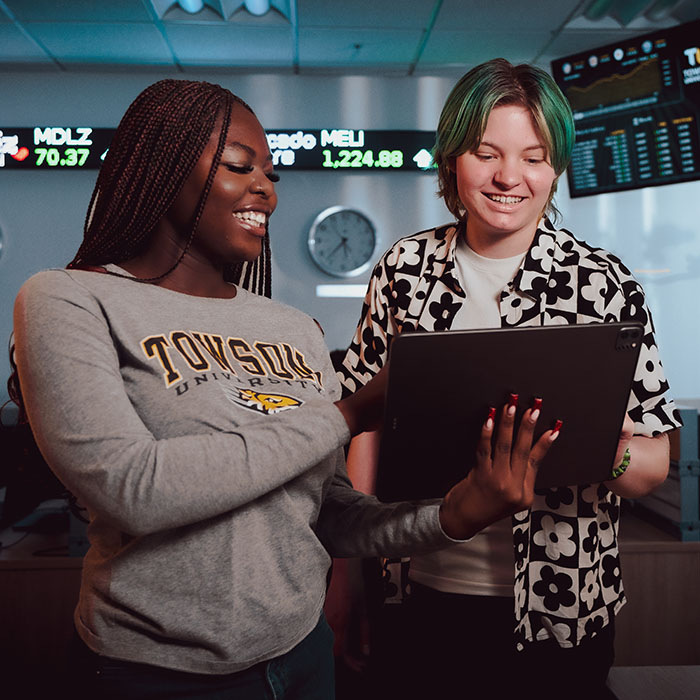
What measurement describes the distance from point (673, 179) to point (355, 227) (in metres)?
1.71

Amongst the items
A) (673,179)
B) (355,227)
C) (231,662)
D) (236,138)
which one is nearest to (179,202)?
(236,138)

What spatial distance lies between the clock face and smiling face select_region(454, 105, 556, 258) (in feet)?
9.05

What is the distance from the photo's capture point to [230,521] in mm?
794

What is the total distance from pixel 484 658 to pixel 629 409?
0.50 meters

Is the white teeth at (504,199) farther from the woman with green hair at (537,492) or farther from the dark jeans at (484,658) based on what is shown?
the dark jeans at (484,658)

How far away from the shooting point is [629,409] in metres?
1.12

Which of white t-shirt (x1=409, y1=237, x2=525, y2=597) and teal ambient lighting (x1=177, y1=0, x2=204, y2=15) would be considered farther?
teal ambient lighting (x1=177, y1=0, x2=204, y2=15)

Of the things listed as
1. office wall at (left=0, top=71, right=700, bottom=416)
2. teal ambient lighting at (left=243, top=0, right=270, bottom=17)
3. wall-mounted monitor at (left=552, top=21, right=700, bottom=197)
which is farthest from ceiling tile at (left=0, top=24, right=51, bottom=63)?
wall-mounted monitor at (left=552, top=21, right=700, bottom=197)

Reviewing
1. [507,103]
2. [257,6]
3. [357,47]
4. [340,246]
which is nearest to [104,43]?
[257,6]

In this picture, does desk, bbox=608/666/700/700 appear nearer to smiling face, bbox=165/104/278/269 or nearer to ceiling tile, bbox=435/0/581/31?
smiling face, bbox=165/104/278/269

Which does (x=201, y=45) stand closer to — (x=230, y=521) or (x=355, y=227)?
(x=355, y=227)

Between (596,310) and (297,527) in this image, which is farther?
(596,310)

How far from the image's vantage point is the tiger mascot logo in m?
0.83

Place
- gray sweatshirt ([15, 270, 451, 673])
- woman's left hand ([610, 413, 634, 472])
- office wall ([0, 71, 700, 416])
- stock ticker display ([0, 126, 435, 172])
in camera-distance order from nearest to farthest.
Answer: gray sweatshirt ([15, 270, 451, 673]) < woman's left hand ([610, 413, 634, 472]) < stock ticker display ([0, 126, 435, 172]) < office wall ([0, 71, 700, 416])
